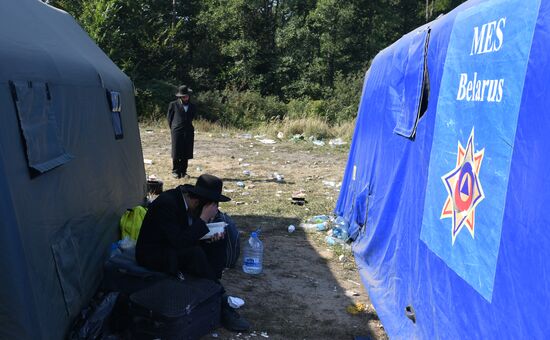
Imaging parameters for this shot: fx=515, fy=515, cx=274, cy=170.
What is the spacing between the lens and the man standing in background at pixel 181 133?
9.37 m

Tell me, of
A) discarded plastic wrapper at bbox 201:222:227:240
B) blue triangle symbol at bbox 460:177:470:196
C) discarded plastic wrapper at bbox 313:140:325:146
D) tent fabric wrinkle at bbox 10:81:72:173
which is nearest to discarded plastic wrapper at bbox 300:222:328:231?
discarded plastic wrapper at bbox 201:222:227:240

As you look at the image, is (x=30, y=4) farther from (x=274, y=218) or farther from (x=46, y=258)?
(x=274, y=218)

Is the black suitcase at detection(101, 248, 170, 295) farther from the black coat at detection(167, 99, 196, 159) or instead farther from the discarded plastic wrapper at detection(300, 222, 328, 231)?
the black coat at detection(167, 99, 196, 159)

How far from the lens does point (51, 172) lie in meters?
3.39

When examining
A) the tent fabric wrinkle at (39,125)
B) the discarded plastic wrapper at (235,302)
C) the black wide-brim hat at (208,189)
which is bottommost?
the discarded plastic wrapper at (235,302)

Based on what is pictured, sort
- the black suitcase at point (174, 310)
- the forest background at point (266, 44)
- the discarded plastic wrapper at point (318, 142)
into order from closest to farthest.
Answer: the black suitcase at point (174, 310) → the discarded plastic wrapper at point (318, 142) → the forest background at point (266, 44)

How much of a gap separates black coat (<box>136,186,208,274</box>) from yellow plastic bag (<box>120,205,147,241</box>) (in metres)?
1.02

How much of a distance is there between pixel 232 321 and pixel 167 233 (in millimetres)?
837

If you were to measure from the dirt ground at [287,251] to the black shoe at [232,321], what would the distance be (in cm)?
5

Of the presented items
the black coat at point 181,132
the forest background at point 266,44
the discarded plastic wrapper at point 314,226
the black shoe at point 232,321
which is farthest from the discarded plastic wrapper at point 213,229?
the forest background at point 266,44

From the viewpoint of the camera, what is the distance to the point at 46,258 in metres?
3.13

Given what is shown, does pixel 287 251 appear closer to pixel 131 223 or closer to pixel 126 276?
pixel 131 223

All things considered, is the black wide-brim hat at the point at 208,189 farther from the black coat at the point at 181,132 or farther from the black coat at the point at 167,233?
the black coat at the point at 181,132

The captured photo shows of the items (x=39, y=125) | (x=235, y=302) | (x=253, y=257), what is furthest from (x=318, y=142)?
(x=39, y=125)
